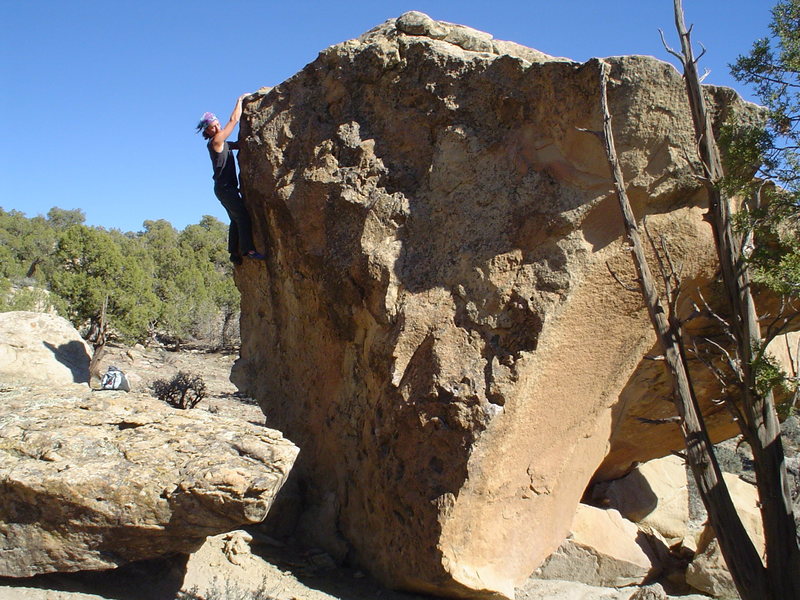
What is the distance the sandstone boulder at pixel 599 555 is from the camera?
5.25m

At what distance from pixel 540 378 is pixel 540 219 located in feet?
3.17

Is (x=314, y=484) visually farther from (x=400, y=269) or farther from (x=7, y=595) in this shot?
(x=7, y=595)

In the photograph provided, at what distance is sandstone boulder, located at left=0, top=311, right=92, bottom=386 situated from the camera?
22.1ft

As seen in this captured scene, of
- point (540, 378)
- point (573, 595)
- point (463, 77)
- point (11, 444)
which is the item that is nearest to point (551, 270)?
point (540, 378)

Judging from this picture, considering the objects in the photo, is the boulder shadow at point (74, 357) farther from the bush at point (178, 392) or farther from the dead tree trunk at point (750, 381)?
the dead tree trunk at point (750, 381)

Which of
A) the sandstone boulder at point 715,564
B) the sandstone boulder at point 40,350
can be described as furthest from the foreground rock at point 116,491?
the sandstone boulder at point 715,564

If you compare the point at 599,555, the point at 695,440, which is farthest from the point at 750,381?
the point at 599,555

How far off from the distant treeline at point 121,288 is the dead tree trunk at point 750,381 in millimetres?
11570

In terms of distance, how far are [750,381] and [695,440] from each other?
1.51 feet

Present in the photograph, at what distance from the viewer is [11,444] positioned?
3.96m

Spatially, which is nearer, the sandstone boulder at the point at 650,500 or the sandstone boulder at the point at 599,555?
the sandstone boulder at the point at 599,555

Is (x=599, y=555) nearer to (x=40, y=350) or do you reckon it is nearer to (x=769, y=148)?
(x=769, y=148)

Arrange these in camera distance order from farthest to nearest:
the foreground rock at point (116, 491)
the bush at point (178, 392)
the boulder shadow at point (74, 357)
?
1. the bush at point (178, 392)
2. the boulder shadow at point (74, 357)
3. the foreground rock at point (116, 491)

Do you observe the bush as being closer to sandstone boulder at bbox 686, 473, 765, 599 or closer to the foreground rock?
the foreground rock
